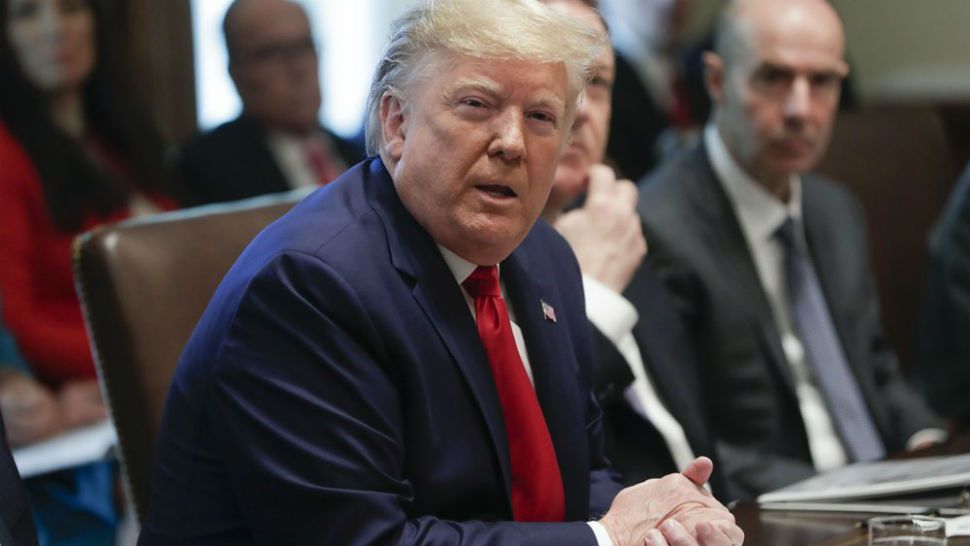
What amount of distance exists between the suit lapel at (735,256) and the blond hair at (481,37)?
106cm

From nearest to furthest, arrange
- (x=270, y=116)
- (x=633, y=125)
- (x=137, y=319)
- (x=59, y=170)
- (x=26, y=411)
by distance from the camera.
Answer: (x=137, y=319), (x=26, y=411), (x=59, y=170), (x=270, y=116), (x=633, y=125)

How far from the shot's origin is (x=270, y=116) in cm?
357

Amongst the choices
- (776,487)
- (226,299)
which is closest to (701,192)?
(776,487)

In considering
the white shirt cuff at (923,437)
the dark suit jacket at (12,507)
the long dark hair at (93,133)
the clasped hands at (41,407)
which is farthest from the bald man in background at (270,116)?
the dark suit jacket at (12,507)

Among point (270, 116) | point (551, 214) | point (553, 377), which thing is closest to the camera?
point (553, 377)

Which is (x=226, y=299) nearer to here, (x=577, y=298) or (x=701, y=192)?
(x=577, y=298)

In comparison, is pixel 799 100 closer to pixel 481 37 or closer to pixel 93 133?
pixel 481 37

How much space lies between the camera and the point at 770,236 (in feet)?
9.60

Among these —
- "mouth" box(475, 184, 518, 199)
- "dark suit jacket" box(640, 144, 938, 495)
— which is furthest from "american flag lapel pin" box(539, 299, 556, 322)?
"dark suit jacket" box(640, 144, 938, 495)

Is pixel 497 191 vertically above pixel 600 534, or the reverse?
pixel 497 191

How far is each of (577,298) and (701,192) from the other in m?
0.89

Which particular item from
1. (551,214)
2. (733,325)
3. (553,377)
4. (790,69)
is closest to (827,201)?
(790,69)

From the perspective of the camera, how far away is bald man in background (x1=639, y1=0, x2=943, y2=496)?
2684 mm

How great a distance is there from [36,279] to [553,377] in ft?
5.60
